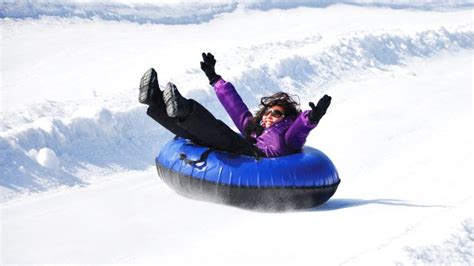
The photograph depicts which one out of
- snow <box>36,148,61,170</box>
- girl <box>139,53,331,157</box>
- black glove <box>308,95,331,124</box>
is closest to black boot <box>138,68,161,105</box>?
girl <box>139,53,331,157</box>

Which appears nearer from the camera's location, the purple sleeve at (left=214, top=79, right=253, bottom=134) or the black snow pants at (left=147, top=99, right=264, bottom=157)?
the black snow pants at (left=147, top=99, right=264, bottom=157)

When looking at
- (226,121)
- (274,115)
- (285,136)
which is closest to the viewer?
(285,136)

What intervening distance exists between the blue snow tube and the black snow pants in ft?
0.22

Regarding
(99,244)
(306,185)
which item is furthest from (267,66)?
(99,244)

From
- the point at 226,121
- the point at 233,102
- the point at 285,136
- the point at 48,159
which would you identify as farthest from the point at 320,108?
the point at 226,121

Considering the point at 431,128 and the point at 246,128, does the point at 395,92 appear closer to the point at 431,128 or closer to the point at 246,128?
the point at 431,128

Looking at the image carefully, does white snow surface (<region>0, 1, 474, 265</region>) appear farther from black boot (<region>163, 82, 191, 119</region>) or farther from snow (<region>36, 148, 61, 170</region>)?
black boot (<region>163, 82, 191, 119</region>)

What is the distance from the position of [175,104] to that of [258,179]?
0.90m

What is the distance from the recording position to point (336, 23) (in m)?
16.6

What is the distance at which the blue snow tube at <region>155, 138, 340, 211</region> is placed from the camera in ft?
17.9

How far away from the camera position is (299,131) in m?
5.60

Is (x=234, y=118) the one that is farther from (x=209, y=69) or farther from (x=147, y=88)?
(x=147, y=88)

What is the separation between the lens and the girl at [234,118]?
5328mm

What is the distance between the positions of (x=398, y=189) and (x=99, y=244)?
2.93 metres
